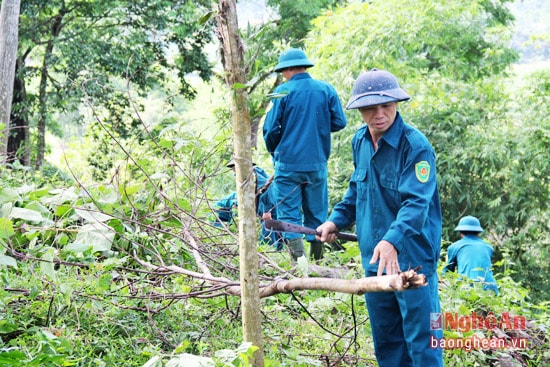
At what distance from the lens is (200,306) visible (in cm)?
415

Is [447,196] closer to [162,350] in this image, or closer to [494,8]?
[162,350]

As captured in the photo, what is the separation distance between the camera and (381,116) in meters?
3.24

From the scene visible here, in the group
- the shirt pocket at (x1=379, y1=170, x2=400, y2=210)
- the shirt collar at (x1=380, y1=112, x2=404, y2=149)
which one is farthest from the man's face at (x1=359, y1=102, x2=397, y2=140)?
the shirt pocket at (x1=379, y1=170, x2=400, y2=210)

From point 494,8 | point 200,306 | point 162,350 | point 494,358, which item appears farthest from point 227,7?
point 494,8

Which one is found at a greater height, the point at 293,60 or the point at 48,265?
the point at 293,60

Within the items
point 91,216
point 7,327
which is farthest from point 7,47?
point 7,327

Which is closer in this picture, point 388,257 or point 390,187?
point 388,257

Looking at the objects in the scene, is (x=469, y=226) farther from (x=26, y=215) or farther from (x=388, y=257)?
(x=26, y=215)

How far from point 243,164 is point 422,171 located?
39.3 inches

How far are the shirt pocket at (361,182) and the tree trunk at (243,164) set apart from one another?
0.95m

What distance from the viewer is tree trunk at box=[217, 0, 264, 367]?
7.94 feet

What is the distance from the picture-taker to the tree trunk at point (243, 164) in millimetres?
2420

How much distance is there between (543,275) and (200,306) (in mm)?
9497

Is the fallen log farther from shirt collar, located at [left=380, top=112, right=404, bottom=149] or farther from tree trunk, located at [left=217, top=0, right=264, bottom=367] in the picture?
shirt collar, located at [left=380, top=112, right=404, bottom=149]
